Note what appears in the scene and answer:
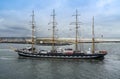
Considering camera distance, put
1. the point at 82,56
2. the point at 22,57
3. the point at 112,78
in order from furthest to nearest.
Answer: the point at 22,57 < the point at 82,56 < the point at 112,78

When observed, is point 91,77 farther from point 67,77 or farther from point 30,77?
point 30,77

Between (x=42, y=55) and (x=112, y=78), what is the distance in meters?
43.3

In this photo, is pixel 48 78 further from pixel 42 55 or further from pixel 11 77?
pixel 42 55

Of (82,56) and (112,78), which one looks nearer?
(112,78)

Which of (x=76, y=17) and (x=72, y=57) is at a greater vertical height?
(x=76, y=17)

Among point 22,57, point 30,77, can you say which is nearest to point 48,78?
point 30,77

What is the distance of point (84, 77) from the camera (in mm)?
48219

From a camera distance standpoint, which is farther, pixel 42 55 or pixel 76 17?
pixel 76 17

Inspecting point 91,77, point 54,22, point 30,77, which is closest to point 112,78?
point 91,77

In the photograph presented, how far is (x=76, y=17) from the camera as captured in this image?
92250mm

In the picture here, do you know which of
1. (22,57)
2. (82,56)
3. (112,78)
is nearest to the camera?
(112,78)

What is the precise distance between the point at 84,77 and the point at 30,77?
1189 cm

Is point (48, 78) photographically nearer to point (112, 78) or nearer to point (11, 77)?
point (11, 77)

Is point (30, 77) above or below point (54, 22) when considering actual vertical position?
below
